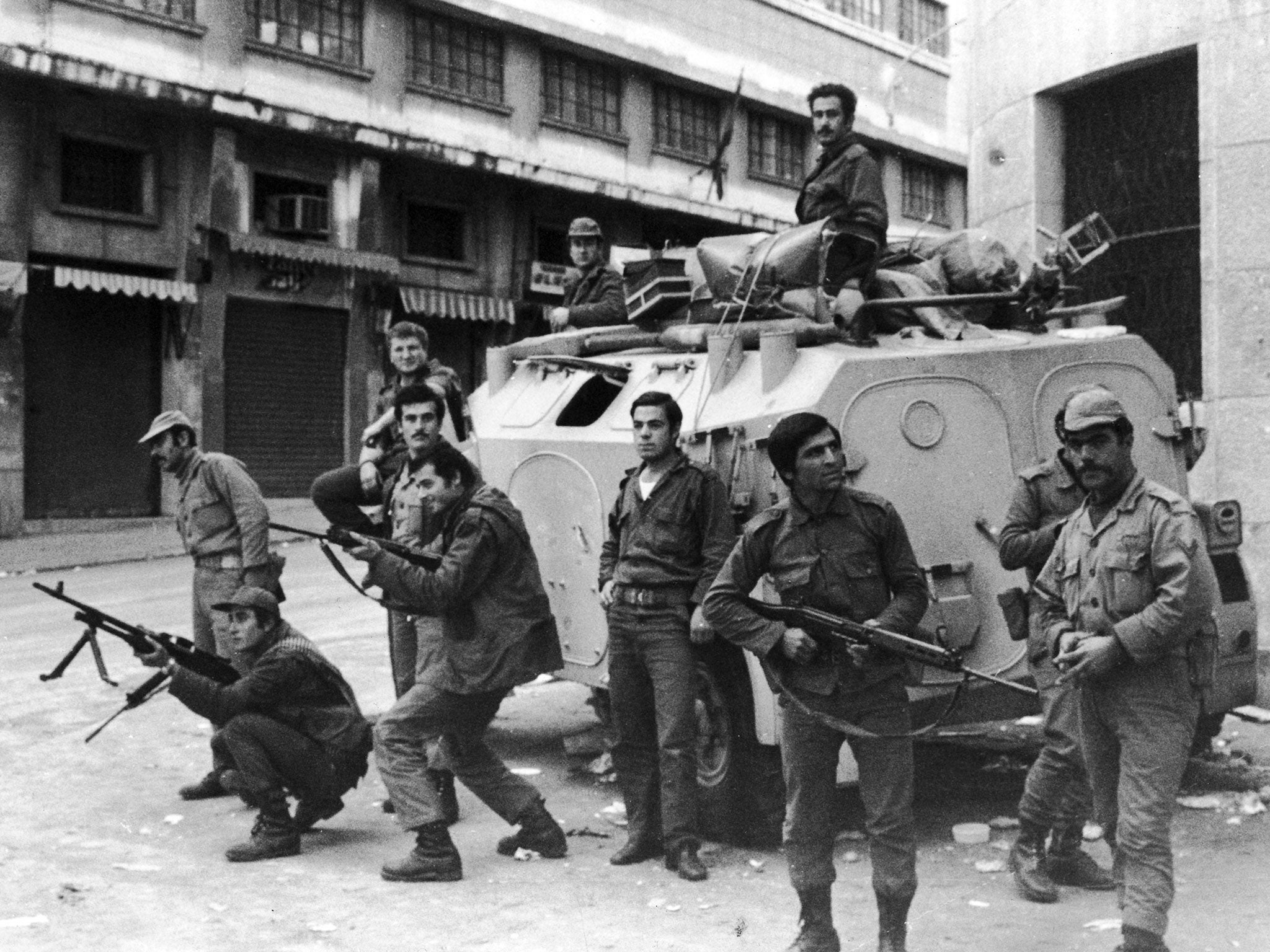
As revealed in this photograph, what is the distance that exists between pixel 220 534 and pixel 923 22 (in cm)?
2738

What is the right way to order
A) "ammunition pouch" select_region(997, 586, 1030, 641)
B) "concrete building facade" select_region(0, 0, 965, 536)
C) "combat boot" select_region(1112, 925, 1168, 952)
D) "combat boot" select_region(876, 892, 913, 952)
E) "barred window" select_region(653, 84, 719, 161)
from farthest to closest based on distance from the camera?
"barred window" select_region(653, 84, 719, 161)
"concrete building facade" select_region(0, 0, 965, 536)
"ammunition pouch" select_region(997, 586, 1030, 641)
"combat boot" select_region(876, 892, 913, 952)
"combat boot" select_region(1112, 925, 1168, 952)

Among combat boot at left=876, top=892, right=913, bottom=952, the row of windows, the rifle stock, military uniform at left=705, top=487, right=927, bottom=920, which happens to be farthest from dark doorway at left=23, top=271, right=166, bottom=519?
combat boot at left=876, top=892, right=913, bottom=952

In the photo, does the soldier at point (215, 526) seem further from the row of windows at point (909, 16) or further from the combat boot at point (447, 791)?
the row of windows at point (909, 16)

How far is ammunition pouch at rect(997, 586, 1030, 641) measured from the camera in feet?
19.5

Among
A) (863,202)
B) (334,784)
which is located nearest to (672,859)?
(334,784)

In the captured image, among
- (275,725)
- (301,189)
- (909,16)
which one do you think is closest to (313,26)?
(301,189)

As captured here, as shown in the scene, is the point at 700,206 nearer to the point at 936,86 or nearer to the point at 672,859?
the point at 936,86

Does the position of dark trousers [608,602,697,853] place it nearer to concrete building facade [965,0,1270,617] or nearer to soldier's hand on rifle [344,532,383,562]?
soldier's hand on rifle [344,532,383,562]

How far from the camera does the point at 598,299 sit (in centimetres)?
882

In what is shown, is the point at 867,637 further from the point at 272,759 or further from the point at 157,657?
the point at 157,657

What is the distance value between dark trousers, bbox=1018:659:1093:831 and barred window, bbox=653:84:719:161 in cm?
2130

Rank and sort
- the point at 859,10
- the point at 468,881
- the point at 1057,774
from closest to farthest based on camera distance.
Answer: the point at 1057,774, the point at 468,881, the point at 859,10

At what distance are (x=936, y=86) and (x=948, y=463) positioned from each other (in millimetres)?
27169

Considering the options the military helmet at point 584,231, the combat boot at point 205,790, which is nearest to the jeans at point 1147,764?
the combat boot at point 205,790
